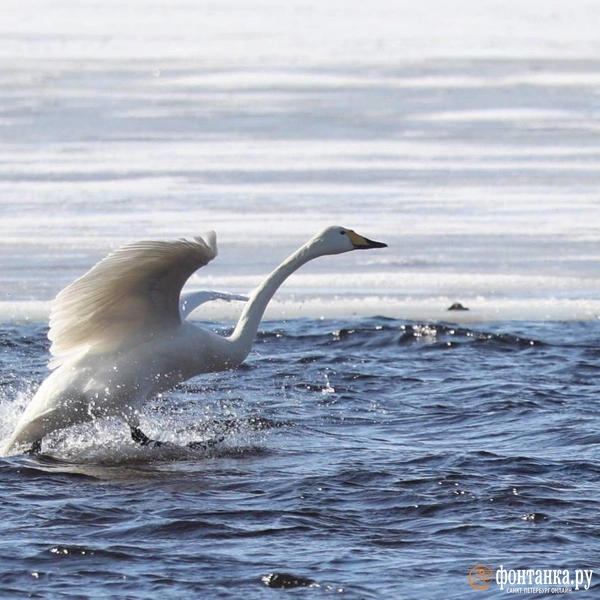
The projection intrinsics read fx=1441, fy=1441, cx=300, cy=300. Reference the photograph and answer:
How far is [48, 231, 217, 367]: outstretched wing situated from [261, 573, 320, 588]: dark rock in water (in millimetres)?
2069

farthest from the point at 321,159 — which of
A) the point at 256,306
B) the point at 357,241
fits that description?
the point at 256,306

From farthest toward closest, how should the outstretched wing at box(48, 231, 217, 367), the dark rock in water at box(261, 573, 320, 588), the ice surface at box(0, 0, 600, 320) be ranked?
the ice surface at box(0, 0, 600, 320) < the outstretched wing at box(48, 231, 217, 367) < the dark rock in water at box(261, 573, 320, 588)

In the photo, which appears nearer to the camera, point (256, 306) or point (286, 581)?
point (286, 581)

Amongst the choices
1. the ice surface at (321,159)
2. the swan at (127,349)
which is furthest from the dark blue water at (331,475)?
the ice surface at (321,159)

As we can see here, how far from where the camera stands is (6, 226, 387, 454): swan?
26.3ft

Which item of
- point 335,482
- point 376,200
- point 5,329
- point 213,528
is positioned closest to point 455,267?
point 376,200

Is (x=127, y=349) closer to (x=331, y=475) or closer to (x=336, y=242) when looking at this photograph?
(x=336, y=242)

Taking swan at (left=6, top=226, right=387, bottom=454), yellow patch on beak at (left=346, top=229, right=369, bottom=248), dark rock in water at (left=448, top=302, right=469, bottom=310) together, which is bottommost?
dark rock in water at (left=448, top=302, right=469, bottom=310)

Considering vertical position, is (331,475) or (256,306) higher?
(256,306)

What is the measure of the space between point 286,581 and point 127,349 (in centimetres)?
265

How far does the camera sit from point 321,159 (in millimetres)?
17781

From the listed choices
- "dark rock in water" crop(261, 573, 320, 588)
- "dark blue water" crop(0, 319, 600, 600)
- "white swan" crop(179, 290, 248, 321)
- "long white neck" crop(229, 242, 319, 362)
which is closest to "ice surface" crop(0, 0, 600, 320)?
"dark blue water" crop(0, 319, 600, 600)

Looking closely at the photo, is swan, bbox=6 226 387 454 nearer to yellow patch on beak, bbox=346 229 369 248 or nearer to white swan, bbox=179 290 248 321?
yellow patch on beak, bbox=346 229 369 248

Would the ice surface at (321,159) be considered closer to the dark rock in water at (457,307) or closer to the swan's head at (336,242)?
the dark rock in water at (457,307)
